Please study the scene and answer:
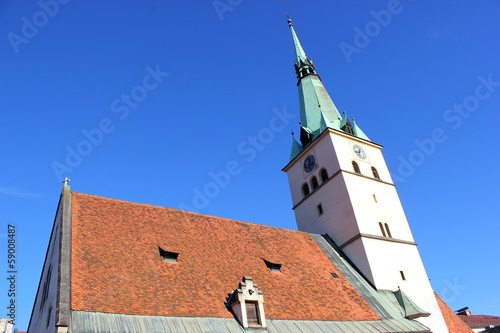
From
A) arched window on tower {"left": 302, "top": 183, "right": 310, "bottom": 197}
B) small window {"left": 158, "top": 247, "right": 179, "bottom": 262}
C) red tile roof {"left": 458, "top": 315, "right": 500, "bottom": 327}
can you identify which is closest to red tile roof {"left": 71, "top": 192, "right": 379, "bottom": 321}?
small window {"left": 158, "top": 247, "right": 179, "bottom": 262}

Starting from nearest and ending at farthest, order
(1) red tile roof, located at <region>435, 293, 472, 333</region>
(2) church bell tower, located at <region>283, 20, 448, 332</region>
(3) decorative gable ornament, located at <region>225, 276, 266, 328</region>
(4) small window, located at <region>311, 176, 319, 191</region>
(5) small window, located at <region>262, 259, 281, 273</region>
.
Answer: (3) decorative gable ornament, located at <region>225, 276, 266, 328</region> < (5) small window, located at <region>262, 259, 281, 273</region> < (2) church bell tower, located at <region>283, 20, 448, 332</region> < (1) red tile roof, located at <region>435, 293, 472, 333</region> < (4) small window, located at <region>311, 176, 319, 191</region>

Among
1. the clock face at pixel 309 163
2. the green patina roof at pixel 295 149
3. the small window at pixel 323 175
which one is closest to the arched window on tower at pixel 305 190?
the clock face at pixel 309 163

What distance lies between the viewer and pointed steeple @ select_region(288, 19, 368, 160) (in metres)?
28.7

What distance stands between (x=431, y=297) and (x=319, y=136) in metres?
11.7

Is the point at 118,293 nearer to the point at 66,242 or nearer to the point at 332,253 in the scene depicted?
the point at 66,242

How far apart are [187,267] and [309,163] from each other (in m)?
14.0

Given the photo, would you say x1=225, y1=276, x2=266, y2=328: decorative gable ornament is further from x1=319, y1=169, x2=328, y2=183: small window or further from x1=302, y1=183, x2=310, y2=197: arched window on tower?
x1=302, y1=183, x2=310, y2=197: arched window on tower

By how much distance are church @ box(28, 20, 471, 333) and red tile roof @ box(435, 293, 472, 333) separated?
0.45ft

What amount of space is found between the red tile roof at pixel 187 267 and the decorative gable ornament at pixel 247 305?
1.30 ft

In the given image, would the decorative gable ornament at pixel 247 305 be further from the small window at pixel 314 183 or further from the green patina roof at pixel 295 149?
the green patina roof at pixel 295 149

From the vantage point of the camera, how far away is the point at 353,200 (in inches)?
959

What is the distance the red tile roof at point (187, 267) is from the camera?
553 inches

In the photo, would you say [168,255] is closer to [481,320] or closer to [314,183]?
[314,183]

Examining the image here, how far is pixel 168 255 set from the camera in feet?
55.5
